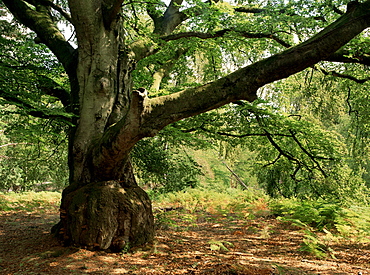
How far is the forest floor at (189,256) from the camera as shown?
137 inches

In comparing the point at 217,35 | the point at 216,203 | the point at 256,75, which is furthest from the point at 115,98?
the point at 216,203

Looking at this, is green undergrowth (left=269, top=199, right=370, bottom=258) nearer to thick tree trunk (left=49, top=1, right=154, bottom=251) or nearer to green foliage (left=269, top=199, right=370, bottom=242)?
green foliage (left=269, top=199, right=370, bottom=242)

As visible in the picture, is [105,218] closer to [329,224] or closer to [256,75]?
[256,75]

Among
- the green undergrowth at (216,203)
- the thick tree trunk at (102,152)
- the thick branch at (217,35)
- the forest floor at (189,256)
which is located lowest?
the forest floor at (189,256)

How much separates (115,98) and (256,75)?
2840 mm

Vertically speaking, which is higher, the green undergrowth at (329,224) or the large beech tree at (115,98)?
the large beech tree at (115,98)

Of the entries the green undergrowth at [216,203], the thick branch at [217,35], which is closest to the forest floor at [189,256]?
the green undergrowth at [216,203]

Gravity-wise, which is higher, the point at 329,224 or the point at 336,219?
the point at 336,219

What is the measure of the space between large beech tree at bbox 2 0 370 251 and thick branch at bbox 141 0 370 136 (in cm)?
1

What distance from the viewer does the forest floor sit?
137 inches

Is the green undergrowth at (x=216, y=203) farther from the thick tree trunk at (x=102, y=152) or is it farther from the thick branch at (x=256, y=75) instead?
the thick branch at (x=256, y=75)

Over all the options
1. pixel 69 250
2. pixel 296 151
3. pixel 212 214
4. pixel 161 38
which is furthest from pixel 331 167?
pixel 69 250

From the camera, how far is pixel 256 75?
11.1 feet

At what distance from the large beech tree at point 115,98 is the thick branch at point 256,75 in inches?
0.4
